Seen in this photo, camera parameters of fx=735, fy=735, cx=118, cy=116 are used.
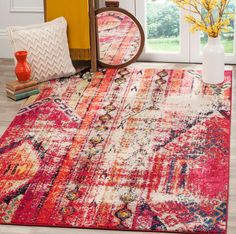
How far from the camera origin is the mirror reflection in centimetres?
530

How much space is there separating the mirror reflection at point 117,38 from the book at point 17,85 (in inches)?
26.8

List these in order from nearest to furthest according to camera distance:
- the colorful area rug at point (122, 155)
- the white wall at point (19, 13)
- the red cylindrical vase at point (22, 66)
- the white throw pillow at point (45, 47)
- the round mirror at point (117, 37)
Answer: the colorful area rug at point (122, 155) → the red cylindrical vase at point (22, 66) → the white throw pillow at point (45, 47) → the round mirror at point (117, 37) → the white wall at point (19, 13)

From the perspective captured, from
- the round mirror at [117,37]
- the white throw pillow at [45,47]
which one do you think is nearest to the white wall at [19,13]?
the white throw pillow at [45,47]

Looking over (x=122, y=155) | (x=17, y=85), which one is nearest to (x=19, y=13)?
(x=17, y=85)

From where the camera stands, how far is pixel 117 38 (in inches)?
211

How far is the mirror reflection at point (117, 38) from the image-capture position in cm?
530

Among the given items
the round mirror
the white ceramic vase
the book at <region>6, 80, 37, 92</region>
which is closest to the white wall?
the round mirror

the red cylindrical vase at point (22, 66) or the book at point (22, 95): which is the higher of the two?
the red cylindrical vase at point (22, 66)

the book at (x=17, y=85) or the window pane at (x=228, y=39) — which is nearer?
the book at (x=17, y=85)

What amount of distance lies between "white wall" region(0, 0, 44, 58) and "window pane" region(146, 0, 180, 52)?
822 mm

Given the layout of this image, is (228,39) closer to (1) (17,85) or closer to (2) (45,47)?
(2) (45,47)

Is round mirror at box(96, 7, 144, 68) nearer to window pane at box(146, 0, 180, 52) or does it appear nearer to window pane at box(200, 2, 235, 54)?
window pane at box(146, 0, 180, 52)

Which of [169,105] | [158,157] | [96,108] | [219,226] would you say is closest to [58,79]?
[96,108]

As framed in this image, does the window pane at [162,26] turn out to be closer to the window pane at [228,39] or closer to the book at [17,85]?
the window pane at [228,39]
